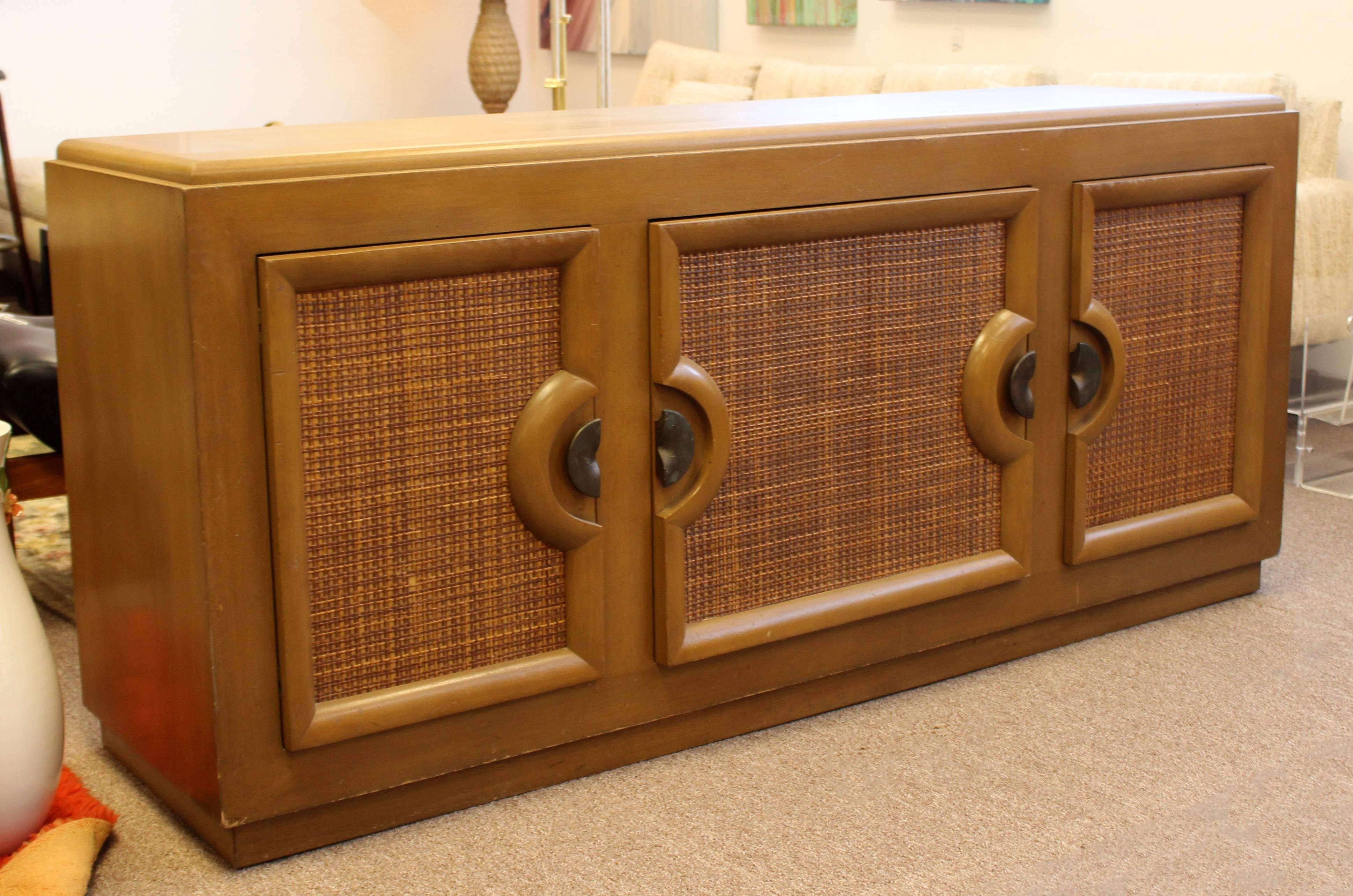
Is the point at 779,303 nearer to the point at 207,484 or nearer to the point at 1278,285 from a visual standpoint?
the point at 207,484

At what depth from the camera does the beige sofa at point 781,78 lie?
421 centimetres

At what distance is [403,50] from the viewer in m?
7.10

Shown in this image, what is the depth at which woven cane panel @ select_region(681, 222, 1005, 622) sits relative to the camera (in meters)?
1.61

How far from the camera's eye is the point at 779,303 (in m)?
1.62

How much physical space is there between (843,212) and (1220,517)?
83 cm

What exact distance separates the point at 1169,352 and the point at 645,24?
5.05 meters

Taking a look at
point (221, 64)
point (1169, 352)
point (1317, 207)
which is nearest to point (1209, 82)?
point (1317, 207)

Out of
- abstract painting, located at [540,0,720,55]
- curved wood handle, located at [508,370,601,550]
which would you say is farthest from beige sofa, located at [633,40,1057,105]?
curved wood handle, located at [508,370,601,550]

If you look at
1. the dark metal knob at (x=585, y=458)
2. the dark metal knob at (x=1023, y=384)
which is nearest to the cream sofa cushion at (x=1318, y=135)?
the dark metal knob at (x=1023, y=384)

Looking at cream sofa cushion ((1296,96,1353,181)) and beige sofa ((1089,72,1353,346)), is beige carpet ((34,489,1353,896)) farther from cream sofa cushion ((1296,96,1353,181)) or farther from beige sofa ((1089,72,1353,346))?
cream sofa cushion ((1296,96,1353,181))

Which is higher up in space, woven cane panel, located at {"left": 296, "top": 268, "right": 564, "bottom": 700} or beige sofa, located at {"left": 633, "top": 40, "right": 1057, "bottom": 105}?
beige sofa, located at {"left": 633, "top": 40, "right": 1057, "bottom": 105}

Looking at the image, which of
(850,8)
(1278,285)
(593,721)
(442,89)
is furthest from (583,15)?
(593,721)

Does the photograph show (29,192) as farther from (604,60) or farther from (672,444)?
(672,444)

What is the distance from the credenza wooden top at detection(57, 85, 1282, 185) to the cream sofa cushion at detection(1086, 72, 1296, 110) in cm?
124
